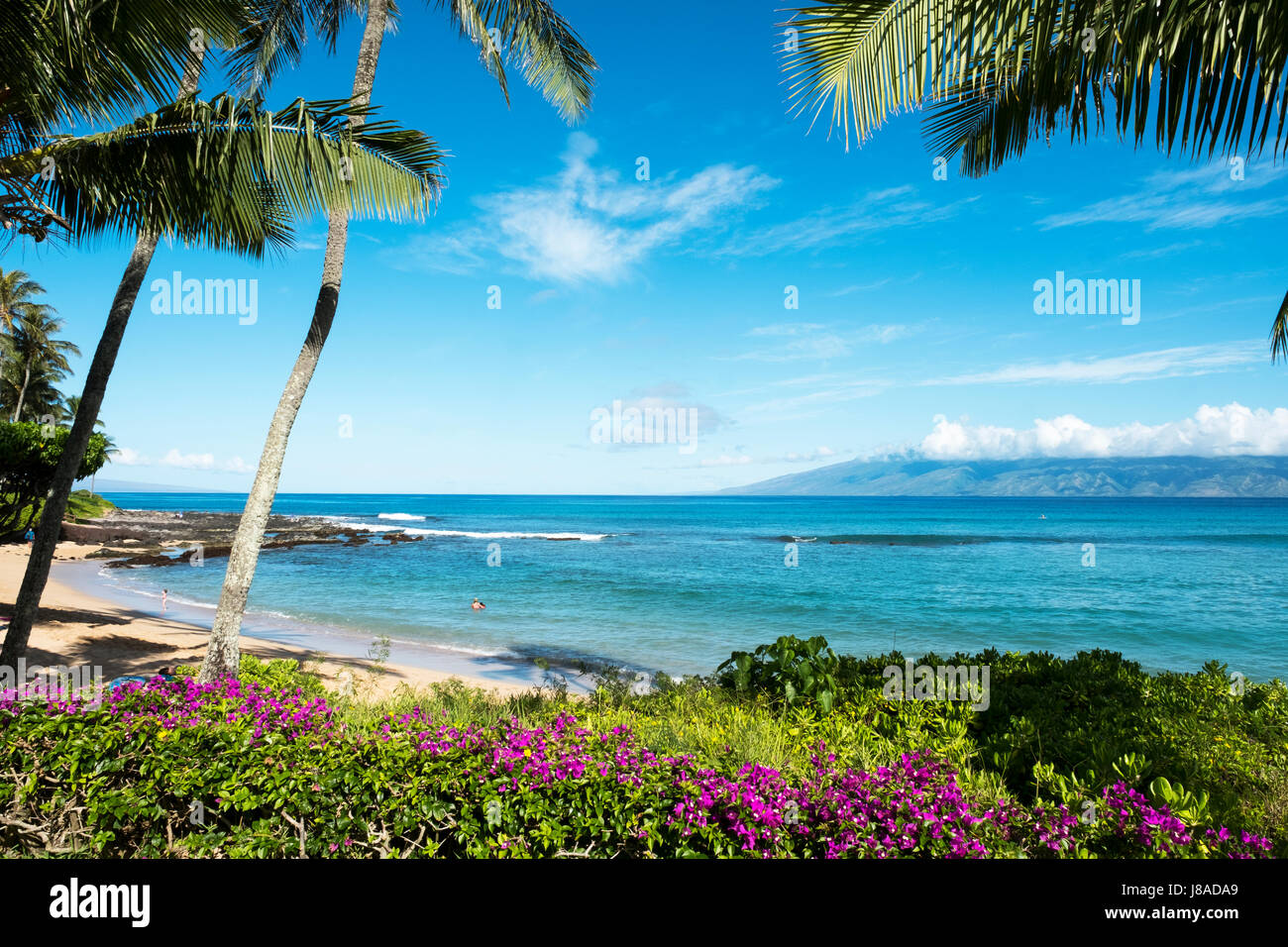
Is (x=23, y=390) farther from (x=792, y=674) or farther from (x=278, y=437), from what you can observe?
(x=792, y=674)

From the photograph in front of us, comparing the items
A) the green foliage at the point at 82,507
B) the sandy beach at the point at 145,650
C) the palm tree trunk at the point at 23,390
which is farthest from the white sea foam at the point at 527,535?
the sandy beach at the point at 145,650

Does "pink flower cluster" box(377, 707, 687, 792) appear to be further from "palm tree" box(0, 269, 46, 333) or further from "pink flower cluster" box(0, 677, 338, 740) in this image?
"palm tree" box(0, 269, 46, 333)

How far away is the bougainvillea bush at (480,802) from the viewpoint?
134 inches

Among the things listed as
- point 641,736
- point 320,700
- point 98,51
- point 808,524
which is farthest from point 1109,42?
point 808,524

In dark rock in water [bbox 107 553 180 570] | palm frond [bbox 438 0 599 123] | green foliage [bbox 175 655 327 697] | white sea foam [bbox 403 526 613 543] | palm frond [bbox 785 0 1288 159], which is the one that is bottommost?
white sea foam [bbox 403 526 613 543]

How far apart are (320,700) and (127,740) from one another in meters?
1.43

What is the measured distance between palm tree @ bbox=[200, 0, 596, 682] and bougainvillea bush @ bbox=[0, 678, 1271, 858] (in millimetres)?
3131

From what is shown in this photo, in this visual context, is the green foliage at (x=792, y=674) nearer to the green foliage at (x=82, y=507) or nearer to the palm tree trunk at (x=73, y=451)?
the palm tree trunk at (x=73, y=451)

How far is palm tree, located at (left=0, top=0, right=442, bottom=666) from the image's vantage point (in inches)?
205

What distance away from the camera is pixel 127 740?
4.01 meters

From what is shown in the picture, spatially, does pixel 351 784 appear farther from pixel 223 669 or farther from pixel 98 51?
pixel 98 51

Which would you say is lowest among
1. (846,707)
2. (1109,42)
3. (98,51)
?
(846,707)

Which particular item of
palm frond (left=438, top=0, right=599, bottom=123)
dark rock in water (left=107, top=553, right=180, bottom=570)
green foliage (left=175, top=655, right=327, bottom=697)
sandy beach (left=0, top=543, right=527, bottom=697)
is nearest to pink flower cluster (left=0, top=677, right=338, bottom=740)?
green foliage (left=175, top=655, right=327, bottom=697)

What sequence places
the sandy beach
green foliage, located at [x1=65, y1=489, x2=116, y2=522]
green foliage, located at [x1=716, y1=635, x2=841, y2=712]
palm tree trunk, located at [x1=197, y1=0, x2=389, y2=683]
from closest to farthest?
green foliage, located at [x1=716, y1=635, x2=841, y2=712], palm tree trunk, located at [x1=197, y1=0, x2=389, y2=683], the sandy beach, green foliage, located at [x1=65, y1=489, x2=116, y2=522]
